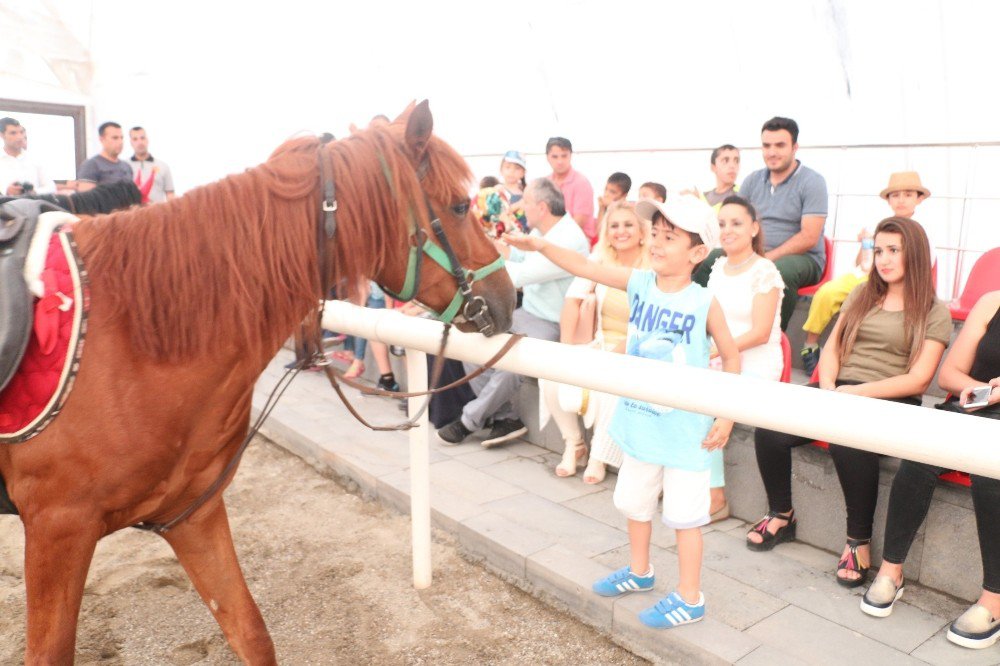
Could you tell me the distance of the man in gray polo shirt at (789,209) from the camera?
457 cm

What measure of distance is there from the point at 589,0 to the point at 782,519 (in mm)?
5804

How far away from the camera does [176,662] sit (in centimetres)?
251

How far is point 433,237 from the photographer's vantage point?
1845 millimetres

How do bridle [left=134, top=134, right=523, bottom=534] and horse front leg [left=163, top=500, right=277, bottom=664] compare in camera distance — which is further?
horse front leg [left=163, top=500, right=277, bottom=664]

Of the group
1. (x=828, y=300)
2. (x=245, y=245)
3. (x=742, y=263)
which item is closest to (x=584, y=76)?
(x=828, y=300)

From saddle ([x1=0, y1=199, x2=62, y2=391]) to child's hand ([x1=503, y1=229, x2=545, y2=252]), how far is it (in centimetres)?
136

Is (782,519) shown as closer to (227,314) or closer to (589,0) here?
(227,314)

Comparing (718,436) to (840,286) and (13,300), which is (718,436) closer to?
(13,300)

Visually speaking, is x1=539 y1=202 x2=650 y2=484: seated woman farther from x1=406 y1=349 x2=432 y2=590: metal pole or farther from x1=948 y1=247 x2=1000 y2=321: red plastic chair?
x1=948 y1=247 x2=1000 y2=321: red plastic chair

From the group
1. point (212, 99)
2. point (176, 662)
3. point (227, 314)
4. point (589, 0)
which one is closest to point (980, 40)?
point (589, 0)

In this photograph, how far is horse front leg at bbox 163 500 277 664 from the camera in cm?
203

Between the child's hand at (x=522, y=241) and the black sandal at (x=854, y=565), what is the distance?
5.69ft

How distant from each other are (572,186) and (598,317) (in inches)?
101

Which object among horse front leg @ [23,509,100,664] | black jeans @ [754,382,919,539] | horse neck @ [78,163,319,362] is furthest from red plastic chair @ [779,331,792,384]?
horse front leg @ [23,509,100,664]
